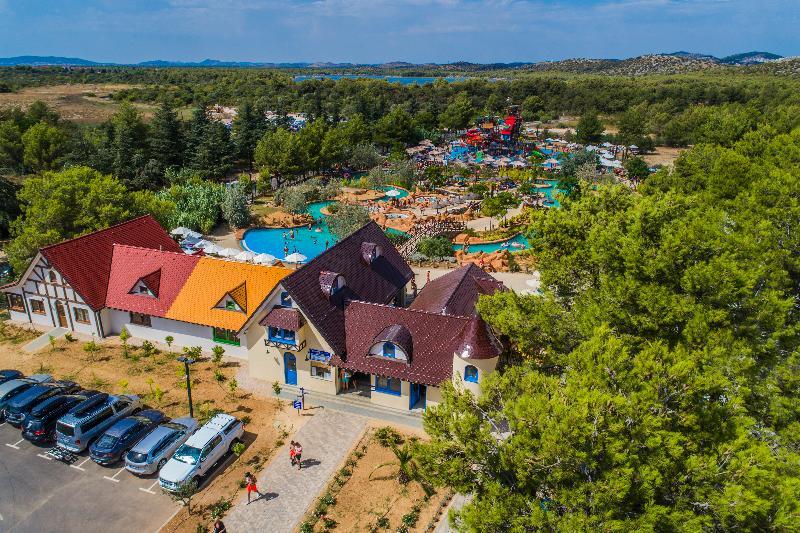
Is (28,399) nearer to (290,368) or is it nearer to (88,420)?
(88,420)

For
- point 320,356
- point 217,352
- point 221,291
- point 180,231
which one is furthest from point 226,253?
point 320,356

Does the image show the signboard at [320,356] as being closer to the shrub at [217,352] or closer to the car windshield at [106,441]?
the shrub at [217,352]

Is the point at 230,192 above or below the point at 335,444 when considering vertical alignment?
above

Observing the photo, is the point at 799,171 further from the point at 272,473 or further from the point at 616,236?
the point at 272,473

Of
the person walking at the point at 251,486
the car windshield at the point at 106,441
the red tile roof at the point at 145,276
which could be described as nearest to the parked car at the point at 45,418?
the car windshield at the point at 106,441

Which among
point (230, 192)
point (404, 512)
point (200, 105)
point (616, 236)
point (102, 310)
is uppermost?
point (200, 105)

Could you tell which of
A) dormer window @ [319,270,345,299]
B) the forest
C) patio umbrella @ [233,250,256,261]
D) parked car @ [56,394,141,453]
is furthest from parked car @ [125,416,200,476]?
patio umbrella @ [233,250,256,261]

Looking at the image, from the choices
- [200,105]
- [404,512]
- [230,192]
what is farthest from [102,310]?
[200,105]

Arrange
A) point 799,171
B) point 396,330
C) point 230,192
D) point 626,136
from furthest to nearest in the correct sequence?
point 626,136 → point 230,192 → point 799,171 → point 396,330
